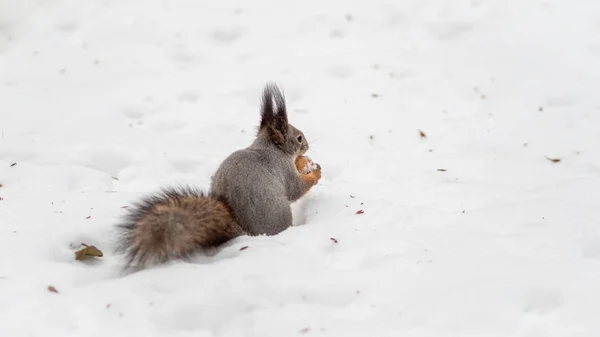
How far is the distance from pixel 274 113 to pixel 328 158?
0.84m

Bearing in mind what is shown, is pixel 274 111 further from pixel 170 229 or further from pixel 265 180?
pixel 170 229

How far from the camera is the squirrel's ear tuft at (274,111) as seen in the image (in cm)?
329

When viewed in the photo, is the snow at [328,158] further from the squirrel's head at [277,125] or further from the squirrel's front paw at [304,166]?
the squirrel's head at [277,125]

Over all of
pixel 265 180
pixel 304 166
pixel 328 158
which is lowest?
pixel 328 158

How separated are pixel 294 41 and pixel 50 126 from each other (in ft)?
6.73

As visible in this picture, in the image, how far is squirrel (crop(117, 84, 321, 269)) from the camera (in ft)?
8.11

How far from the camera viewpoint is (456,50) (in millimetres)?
5215

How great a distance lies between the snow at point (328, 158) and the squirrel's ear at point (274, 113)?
401 millimetres

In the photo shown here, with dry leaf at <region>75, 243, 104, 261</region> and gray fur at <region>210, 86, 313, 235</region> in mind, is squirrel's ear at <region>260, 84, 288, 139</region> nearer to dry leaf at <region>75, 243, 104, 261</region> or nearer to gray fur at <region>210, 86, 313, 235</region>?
→ gray fur at <region>210, 86, 313, 235</region>

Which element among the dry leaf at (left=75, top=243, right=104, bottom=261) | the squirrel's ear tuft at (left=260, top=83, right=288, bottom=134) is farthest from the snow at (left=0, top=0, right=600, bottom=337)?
the squirrel's ear tuft at (left=260, top=83, right=288, bottom=134)

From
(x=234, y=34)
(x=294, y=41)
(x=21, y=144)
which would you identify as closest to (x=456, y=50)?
(x=294, y=41)

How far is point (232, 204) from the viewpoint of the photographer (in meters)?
2.93

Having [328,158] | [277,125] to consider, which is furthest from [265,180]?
[328,158]

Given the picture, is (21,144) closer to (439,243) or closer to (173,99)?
(173,99)
